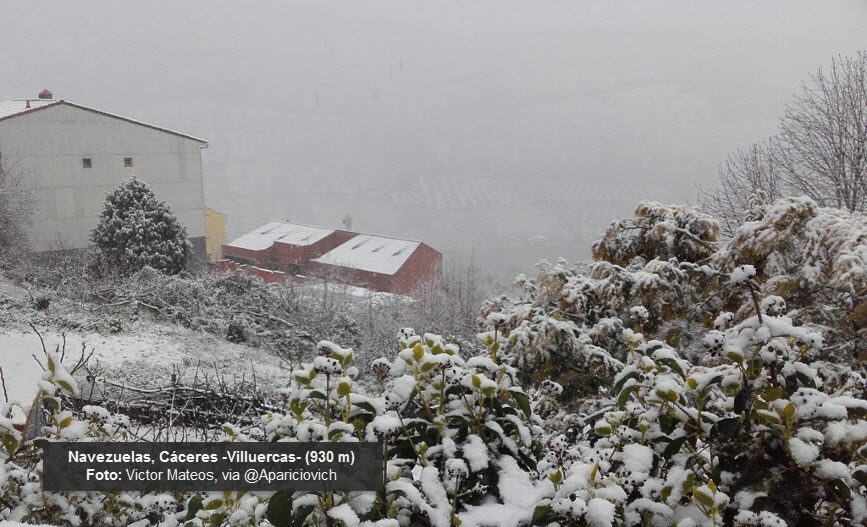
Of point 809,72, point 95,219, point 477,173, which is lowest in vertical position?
point 95,219

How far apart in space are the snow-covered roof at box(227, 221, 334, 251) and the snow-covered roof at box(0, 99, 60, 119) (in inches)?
349

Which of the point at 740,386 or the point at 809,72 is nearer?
the point at 740,386

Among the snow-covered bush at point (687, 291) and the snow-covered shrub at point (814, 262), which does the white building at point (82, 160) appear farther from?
the snow-covered shrub at point (814, 262)

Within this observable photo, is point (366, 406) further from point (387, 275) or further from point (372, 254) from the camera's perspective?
point (372, 254)

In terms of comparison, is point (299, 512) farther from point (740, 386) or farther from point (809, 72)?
point (809, 72)

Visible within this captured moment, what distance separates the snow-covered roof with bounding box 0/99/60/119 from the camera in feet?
51.9

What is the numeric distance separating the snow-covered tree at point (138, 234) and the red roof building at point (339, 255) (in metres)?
7.54

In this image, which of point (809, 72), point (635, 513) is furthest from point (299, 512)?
point (809, 72)

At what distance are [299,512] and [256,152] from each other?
67978 mm

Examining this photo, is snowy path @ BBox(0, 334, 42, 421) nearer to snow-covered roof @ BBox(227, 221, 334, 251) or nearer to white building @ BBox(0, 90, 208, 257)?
white building @ BBox(0, 90, 208, 257)

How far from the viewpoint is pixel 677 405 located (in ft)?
3.34

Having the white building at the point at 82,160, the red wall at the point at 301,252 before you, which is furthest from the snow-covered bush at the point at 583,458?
the red wall at the point at 301,252

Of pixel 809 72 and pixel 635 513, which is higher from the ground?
pixel 809 72
